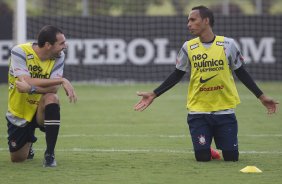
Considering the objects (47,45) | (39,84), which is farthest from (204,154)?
(47,45)

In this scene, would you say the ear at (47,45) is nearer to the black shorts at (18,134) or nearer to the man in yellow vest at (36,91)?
the man in yellow vest at (36,91)

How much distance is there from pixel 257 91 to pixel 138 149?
200 cm

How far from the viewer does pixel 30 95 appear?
368 inches

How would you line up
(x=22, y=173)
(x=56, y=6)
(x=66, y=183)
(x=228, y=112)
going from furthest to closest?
(x=56, y=6)
(x=228, y=112)
(x=22, y=173)
(x=66, y=183)

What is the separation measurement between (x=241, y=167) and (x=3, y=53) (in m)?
15.1

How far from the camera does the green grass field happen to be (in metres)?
8.38

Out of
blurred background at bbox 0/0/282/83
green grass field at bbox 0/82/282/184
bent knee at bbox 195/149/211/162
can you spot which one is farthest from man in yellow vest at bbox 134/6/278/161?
blurred background at bbox 0/0/282/83

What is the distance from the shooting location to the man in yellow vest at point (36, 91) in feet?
29.7

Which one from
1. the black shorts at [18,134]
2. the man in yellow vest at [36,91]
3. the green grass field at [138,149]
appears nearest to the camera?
the green grass field at [138,149]

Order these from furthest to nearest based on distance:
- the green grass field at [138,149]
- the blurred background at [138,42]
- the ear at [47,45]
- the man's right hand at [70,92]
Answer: the blurred background at [138,42]
the ear at [47,45]
the man's right hand at [70,92]
the green grass field at [138,149]

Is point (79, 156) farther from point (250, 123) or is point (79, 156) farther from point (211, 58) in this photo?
point (250, 123)

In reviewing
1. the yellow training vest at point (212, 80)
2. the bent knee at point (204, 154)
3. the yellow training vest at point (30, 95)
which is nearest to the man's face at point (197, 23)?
the yellow training vest at point (212, 80)

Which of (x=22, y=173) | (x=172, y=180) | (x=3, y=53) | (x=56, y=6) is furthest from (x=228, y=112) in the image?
(x=56, y=6)

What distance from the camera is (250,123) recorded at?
14.3 metres
